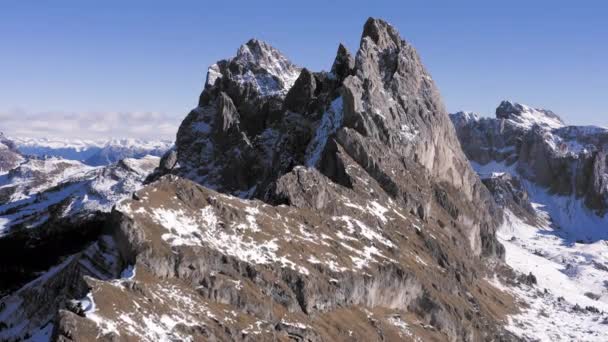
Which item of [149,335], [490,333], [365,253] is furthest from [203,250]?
[490,333]

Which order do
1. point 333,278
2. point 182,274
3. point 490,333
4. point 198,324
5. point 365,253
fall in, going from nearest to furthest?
point 198,324
point 182,274
point 333,278
point 365,253
point 490,333

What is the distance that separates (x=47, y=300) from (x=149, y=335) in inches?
1344

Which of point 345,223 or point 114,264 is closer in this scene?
point 114,264

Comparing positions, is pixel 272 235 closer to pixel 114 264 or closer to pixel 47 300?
pixel 114 264

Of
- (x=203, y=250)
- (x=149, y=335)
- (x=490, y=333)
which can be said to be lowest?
(x=490, y=333)

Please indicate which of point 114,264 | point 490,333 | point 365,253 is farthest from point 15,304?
point 490,333

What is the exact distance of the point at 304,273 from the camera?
158125mm

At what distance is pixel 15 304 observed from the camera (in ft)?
468

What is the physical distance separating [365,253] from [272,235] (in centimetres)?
3277

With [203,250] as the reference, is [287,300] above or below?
below

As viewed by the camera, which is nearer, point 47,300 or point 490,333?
point 47,300

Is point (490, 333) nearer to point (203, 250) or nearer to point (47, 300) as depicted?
point (203, 250)

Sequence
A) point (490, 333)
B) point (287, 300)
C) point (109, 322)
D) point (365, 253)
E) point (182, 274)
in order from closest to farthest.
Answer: point (109, 322) < point (182, 274) < point (287, 300) < point (365, 253) < point (490, 333)

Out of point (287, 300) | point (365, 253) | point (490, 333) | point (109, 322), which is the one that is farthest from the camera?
point (490, 333)
